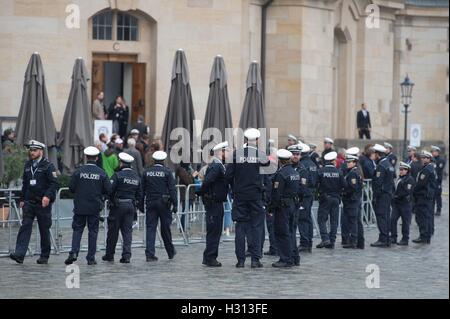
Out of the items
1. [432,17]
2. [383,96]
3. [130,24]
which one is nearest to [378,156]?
[130,24]

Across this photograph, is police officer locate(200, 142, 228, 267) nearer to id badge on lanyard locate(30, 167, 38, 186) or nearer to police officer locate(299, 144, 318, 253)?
id badge on lanyard locate(30, 167, 38, 186)

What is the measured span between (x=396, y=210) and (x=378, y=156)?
3.92 ft

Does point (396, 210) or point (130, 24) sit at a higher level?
point (130, 24)

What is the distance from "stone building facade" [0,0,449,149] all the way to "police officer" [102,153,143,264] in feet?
39.7

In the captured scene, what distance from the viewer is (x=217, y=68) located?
94.5 ft

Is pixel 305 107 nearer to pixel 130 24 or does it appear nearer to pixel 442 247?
pixel 130 24

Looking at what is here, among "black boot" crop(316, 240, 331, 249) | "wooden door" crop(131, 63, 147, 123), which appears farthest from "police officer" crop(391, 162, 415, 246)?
"wooden door" crop(131, 63, 147, 123)

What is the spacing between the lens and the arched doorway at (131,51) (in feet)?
114

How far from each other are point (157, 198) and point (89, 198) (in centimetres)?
131

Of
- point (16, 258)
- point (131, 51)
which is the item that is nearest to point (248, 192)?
point (16, 258)

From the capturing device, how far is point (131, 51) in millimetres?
35188

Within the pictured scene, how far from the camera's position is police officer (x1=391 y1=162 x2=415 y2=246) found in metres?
25.8

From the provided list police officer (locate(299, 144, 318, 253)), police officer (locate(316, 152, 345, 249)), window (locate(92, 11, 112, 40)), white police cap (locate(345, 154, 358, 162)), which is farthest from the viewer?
window (locate(92, 11, 112, 40))

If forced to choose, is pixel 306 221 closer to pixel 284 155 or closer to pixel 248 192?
pixel 284 155
